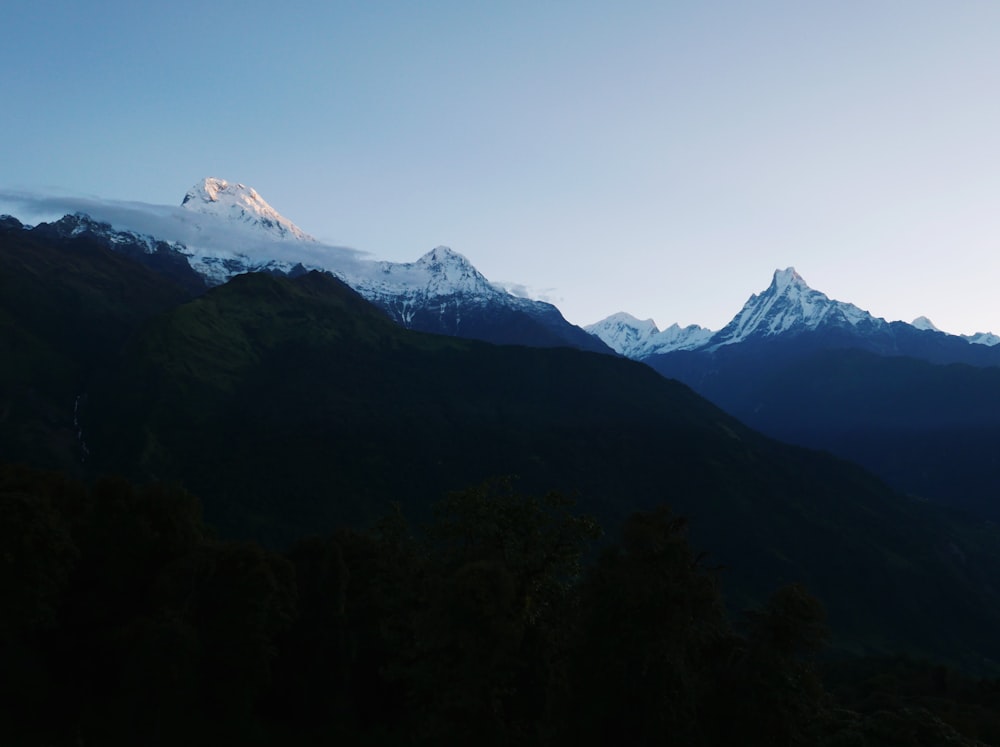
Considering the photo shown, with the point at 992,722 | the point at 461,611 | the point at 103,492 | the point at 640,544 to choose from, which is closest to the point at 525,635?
the point at 461,611

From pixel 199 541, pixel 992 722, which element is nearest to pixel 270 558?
pixel 199 541

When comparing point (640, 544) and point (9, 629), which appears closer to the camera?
point (640, 544)

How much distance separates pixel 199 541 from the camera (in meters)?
66.4

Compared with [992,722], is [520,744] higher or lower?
higher

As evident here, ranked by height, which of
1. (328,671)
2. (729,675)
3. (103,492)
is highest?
(729,675)

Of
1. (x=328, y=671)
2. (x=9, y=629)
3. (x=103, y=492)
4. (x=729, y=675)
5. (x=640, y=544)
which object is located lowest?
(x=328, y=671)

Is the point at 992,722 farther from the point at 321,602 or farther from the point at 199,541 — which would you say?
the point at 199,541

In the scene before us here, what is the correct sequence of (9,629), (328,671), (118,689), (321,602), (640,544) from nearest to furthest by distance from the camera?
1. (640,544)
2. (9,629)
3. (118,689)
4. (328,671)
5. (321,602)

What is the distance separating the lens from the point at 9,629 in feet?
164

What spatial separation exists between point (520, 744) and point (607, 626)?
652cm

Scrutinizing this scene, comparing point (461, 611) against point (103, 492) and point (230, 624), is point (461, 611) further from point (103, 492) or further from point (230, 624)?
point (103, 492)

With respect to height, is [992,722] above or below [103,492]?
below

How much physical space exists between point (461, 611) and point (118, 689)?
104 feet

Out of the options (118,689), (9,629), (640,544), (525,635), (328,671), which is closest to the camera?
(640,544)
